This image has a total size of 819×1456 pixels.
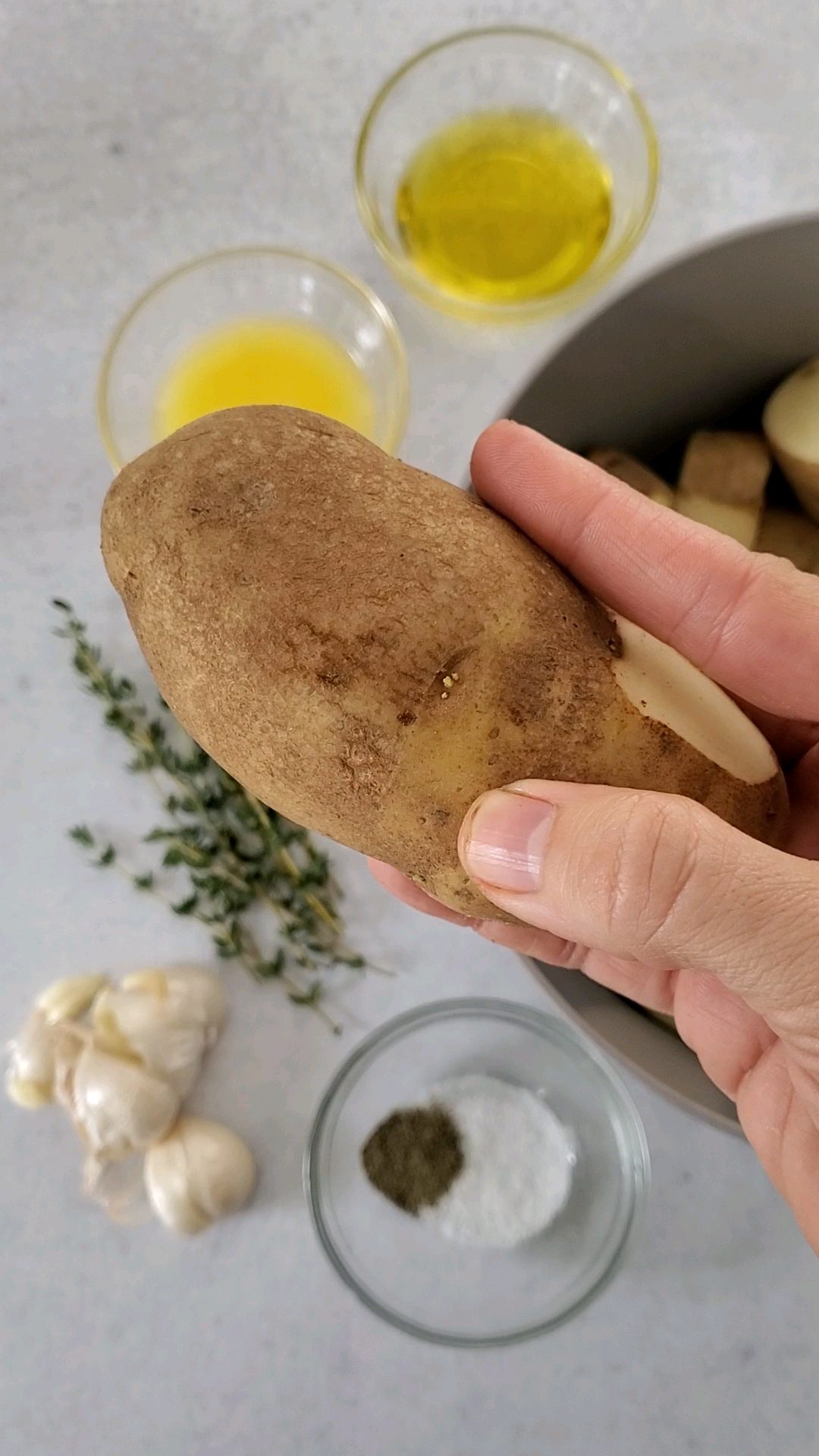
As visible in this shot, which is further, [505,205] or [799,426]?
[505,205]

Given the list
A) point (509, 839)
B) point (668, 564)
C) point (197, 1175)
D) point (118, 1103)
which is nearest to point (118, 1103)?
point (118, 1103)

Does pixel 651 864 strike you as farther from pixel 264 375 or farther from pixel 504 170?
pixel 504 170

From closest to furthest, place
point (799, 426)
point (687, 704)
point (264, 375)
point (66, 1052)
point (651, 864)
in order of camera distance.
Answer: point (651, 864), point (687, 704), point (799, 426), point (66, 1052), point (264, 375)

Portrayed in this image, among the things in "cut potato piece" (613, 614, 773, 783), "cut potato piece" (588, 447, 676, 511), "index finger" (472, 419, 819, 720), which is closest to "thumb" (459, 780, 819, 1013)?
"cut potato piece" (613, 614, 773, 783)

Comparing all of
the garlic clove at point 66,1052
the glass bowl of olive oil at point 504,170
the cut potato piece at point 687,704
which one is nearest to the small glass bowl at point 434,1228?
the garlic clove at point 66,1052

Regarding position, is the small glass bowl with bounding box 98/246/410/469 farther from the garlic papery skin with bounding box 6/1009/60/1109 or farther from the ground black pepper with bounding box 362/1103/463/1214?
the ground black pepper with bounding box 362/1103/463/1214

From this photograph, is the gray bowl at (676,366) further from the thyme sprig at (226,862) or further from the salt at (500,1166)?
the thyme sprig at (226,862)
